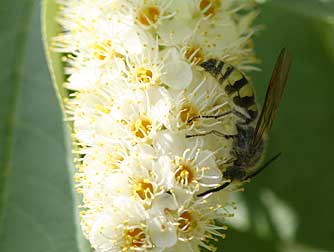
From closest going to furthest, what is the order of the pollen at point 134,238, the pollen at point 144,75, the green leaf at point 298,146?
the pollen at point 134,238, the pollen at point 144,75, the green leaf at point 298,146

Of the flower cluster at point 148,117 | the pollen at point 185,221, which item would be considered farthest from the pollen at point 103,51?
the pollen at point 185,221

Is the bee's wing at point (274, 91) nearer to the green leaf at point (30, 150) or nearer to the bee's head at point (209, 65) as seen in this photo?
the bee's head at point (209, 65)

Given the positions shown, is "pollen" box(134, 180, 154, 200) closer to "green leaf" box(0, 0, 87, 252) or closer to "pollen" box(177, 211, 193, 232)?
"pollen" box(177, 211, 193, 232)

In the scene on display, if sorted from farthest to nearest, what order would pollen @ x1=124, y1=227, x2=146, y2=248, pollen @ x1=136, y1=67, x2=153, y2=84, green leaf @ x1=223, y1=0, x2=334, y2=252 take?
green leaf @ x1=223, y1=0, x2=334, y2=252
pollen @ x1=136, y1=67, x2=153, y2=84
pollen @ x1=124, y1=227, x2=146, y2=248

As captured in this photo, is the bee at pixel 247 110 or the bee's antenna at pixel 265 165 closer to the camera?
the bee at pixel 247 110

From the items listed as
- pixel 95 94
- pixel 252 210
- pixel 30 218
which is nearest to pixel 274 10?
pixel 252 210

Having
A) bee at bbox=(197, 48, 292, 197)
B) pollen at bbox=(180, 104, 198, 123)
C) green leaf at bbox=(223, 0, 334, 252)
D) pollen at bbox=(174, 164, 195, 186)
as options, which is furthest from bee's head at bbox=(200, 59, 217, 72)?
green leaf at bbox=(223, 0, 334, 252)
